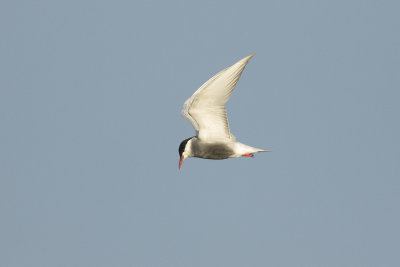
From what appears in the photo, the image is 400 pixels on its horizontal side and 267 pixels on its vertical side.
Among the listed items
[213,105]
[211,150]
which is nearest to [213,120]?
[213,105]

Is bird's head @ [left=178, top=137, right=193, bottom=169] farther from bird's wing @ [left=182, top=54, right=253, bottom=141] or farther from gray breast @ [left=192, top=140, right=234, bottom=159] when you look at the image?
bird's wing @ [left=182, top=54, right=253, bottom=141]

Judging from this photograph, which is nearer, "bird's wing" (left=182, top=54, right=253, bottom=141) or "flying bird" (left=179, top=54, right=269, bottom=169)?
"bird's wing" (left=182, top=54, right=253, bottom=141)

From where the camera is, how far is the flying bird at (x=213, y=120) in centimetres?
1547

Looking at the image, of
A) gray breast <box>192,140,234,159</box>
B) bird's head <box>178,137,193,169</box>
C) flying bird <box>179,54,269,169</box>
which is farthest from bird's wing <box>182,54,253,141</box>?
bird's head <box>178,137,193,169</box>

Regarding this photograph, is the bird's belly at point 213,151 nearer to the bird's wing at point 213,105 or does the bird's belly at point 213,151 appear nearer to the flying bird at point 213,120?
the flying bird at point 213,120

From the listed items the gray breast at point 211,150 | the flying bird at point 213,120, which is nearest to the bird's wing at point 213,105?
the flying bird at point 213,120

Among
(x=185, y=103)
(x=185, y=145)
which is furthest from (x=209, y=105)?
(x=185, y=145)

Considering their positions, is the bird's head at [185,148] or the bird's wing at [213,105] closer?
the bird's wing at [213,105]

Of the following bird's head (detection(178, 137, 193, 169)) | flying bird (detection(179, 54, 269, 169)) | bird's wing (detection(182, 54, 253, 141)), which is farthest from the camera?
bird's head (detection(178, 137, 193, 169))

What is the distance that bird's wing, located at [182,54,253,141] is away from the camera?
15.3m

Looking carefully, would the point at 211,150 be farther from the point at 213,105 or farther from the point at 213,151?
the point at 213,105

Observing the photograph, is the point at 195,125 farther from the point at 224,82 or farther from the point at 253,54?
the point at 253,54

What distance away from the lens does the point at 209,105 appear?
16531mm

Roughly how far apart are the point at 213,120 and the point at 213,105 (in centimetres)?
61
